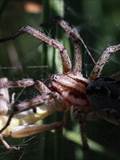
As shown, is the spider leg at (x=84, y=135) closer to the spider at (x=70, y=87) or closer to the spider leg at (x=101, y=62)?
the spider at (x=70, y=87)

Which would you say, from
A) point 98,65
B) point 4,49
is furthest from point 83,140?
point 4,49

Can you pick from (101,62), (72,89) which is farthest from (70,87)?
(101,62)

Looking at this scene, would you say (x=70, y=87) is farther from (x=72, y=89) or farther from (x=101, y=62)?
(x=101, y=62)

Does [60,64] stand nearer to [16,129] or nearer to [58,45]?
[58,45]

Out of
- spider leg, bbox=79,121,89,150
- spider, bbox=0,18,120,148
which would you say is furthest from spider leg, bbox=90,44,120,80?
spider leg, bbox=79,121,89,150

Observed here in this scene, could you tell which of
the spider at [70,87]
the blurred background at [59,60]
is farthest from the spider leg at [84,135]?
the blurred background at [59,60]

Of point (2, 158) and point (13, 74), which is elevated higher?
point (13, 74)
